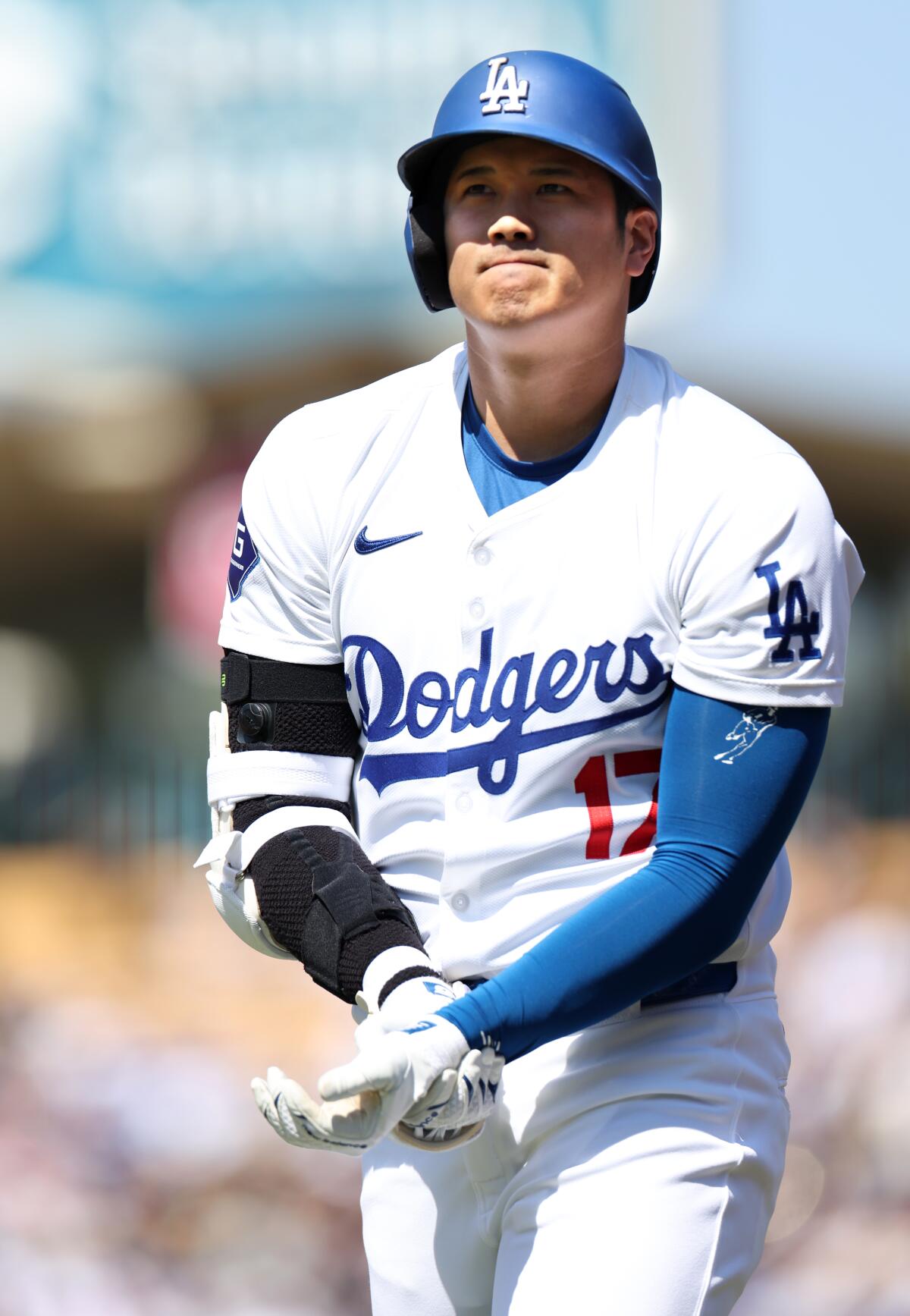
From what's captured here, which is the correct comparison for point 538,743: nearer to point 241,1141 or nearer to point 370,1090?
point 370,1090

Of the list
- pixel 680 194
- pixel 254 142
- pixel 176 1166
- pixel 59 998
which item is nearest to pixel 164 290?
pixel 254 142

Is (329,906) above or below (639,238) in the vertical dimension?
below

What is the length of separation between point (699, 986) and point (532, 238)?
0.98 meters

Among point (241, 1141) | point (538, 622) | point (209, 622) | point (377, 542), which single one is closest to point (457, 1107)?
point (538, 622)

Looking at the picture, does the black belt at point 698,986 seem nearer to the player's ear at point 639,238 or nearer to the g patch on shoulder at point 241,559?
the g patch on shoulder at point 241,559

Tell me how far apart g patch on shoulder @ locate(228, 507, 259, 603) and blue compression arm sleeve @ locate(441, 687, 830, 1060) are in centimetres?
66

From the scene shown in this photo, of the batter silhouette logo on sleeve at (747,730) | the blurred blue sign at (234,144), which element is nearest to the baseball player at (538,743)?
the batter silhouette logo on sleeve at (747,730)

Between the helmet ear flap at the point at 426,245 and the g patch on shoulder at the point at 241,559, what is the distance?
417 millimetres

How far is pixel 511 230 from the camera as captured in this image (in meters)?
2.28

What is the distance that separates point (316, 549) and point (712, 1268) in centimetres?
107

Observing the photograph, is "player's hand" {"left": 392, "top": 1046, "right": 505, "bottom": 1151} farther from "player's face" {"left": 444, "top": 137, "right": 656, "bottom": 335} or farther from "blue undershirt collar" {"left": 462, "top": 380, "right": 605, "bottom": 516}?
"player's face" {"left": 444, "top": 137, "right": 656, "bottom": 335}

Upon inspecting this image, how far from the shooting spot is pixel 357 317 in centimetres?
1129

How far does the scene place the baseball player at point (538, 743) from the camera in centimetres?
215

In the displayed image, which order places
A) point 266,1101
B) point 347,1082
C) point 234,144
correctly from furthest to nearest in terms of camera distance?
point 234,144
point 266,1101
point 347,1082
